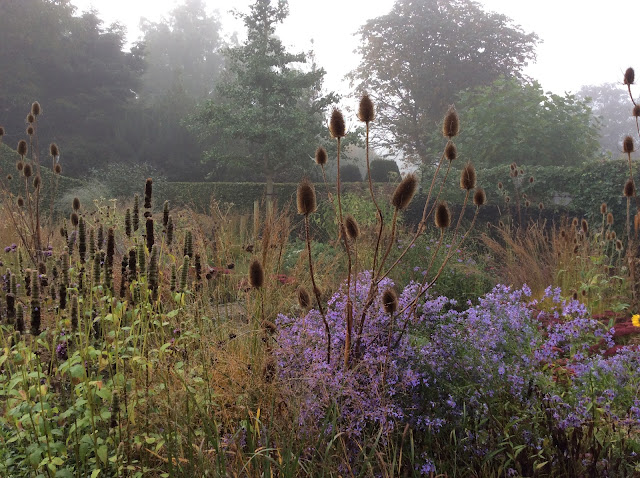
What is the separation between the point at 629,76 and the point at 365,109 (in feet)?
9.78

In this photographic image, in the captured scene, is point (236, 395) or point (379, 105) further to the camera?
point (379, 105)

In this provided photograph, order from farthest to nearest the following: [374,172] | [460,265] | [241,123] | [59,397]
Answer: [374,172] → [241,123] → [460,265] → [59,397]

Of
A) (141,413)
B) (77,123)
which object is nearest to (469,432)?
(141,413)

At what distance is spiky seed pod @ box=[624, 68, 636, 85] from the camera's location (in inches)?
152

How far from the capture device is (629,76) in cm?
390

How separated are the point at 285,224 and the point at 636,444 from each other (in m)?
3.84

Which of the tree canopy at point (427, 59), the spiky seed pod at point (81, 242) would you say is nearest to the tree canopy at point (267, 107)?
the tree canopy at point (427, 59)

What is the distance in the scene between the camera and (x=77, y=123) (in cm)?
2309

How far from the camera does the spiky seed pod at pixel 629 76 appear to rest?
3.86m

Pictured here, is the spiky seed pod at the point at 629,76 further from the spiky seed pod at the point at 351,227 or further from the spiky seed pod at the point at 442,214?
the spiky seed pod at the point at 351,227

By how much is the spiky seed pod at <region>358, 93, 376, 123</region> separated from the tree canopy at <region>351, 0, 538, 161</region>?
902 inches

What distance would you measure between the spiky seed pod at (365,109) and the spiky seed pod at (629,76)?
2864 mm

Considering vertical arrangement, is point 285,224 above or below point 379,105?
below

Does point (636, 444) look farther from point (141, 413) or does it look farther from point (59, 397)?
point (59, 397)
